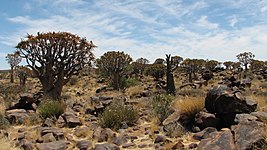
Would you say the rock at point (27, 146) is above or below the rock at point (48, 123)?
below

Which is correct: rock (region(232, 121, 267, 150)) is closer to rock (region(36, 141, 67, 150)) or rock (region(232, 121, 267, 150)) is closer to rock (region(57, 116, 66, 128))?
rock (region(36, 141, 67, 150))

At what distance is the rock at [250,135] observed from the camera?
217 inches

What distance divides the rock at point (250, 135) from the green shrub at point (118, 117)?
4.62 meters

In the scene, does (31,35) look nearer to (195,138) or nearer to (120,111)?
Answer: (120,111)

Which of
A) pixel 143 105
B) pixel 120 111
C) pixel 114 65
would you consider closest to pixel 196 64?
pixel 114 65

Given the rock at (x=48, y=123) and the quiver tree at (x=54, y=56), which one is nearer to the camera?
the rock at (x=48, y=123)

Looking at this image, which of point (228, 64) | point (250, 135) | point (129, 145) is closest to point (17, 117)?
point (129, 145)

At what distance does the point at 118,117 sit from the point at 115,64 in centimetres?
2227

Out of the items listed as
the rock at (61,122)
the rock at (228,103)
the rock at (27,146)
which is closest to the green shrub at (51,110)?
the rock at (61,122)

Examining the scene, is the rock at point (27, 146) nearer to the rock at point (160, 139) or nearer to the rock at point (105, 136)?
the rock at point (105, 136)

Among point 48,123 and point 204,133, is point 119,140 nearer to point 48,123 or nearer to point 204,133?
point 204,133

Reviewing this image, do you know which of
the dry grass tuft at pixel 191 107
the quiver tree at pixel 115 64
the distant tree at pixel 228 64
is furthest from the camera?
the distant tree at pixel 228 64

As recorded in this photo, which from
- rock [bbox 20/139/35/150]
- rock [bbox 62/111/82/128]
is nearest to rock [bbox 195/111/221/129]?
rock [bbox 62/111/82/128]

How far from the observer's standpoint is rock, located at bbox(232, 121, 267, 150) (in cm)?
552
